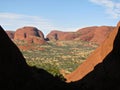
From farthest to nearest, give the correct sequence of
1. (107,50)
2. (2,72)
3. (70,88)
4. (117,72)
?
(107,50)
(117,72)
(70,88)
(2,72)

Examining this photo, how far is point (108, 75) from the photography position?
213 feet

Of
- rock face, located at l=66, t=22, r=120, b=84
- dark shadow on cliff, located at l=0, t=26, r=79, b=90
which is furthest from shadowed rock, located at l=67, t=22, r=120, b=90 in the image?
dark shadow on cliff, located at l=0, t=26, r=79, b=90

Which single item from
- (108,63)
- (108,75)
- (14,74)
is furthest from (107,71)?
(14,74)

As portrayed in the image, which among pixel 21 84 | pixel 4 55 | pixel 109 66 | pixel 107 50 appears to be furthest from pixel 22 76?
pixel 107 50

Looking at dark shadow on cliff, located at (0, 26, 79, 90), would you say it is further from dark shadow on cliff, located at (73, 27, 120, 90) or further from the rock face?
the rock face

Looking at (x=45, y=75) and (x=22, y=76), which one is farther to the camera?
(x=45, y=75)

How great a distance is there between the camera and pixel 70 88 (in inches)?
2226

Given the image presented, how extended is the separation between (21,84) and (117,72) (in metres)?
23.2

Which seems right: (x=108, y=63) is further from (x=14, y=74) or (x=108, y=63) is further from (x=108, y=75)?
(x=14, y=74)

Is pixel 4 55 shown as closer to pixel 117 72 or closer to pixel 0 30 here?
pixel 0 30

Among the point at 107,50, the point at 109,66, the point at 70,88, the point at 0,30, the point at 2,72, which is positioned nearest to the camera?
the point at 2,72

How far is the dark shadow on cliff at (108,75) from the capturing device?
61.1 meters

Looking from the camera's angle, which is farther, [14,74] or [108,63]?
[108,63]

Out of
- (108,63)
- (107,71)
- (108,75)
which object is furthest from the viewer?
(108,63)
